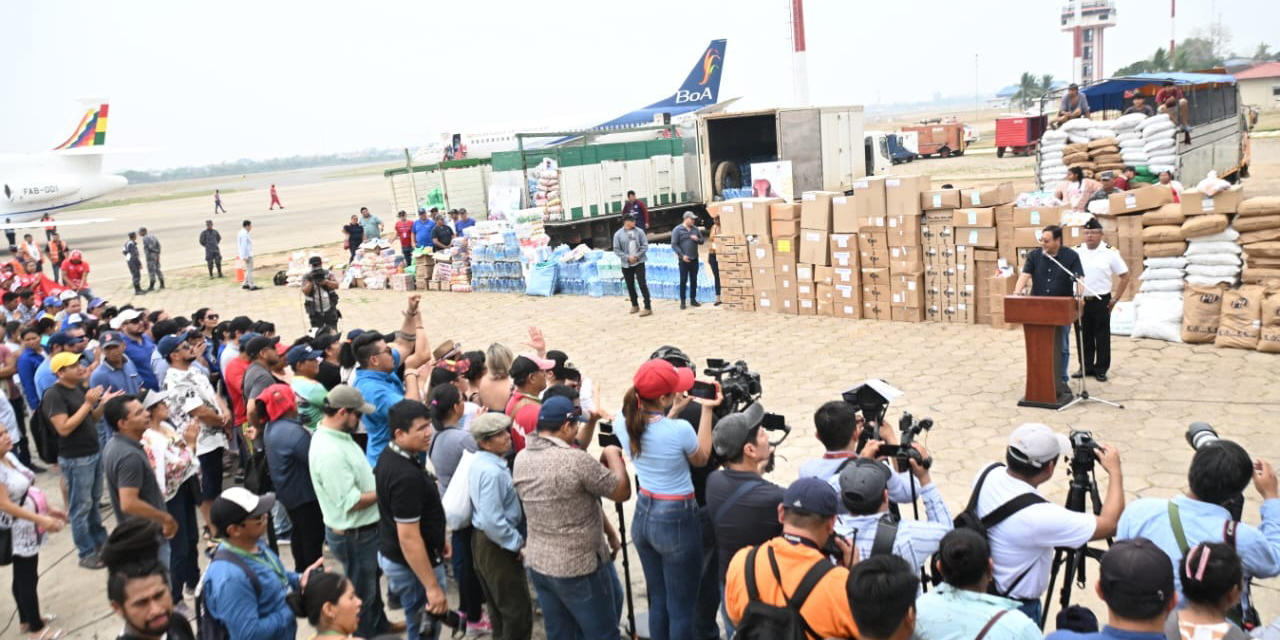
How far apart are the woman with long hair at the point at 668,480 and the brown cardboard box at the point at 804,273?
8522 mm

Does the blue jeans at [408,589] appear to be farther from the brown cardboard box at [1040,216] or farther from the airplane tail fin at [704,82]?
the airplane tail fin at [704,82]

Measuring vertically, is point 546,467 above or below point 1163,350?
above

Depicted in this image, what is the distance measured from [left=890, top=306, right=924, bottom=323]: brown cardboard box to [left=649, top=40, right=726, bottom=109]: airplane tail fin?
29.5 metres

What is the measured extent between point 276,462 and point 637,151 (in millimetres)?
16613

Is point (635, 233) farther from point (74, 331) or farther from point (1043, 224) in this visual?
point (74, 331)

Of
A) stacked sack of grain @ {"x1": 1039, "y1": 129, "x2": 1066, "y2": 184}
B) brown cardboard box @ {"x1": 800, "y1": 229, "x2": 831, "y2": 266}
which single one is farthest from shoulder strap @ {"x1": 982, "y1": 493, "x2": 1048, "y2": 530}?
stacked sack of grain @ {"x1": 1039, "y1": 129, "x2": 1066, "y2": 184}

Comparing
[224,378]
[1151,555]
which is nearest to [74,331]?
[224,378]

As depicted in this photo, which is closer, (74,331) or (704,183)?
(74,331)

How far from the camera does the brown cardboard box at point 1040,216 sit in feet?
34.2

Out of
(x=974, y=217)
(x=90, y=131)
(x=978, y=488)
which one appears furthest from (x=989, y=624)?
(x=90, y=131)

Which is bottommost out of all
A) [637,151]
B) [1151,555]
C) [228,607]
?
[228,607]

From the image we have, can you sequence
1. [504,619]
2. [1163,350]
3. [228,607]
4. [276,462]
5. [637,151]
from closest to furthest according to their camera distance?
[228,607] → [504,619] → [276,462] → [1163,350] → [637,151]

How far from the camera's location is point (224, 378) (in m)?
7.07

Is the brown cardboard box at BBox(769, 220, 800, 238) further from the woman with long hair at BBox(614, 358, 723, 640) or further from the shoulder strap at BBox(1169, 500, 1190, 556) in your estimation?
the shoulder strap at BBox(1169, 500, 1190, 556)
